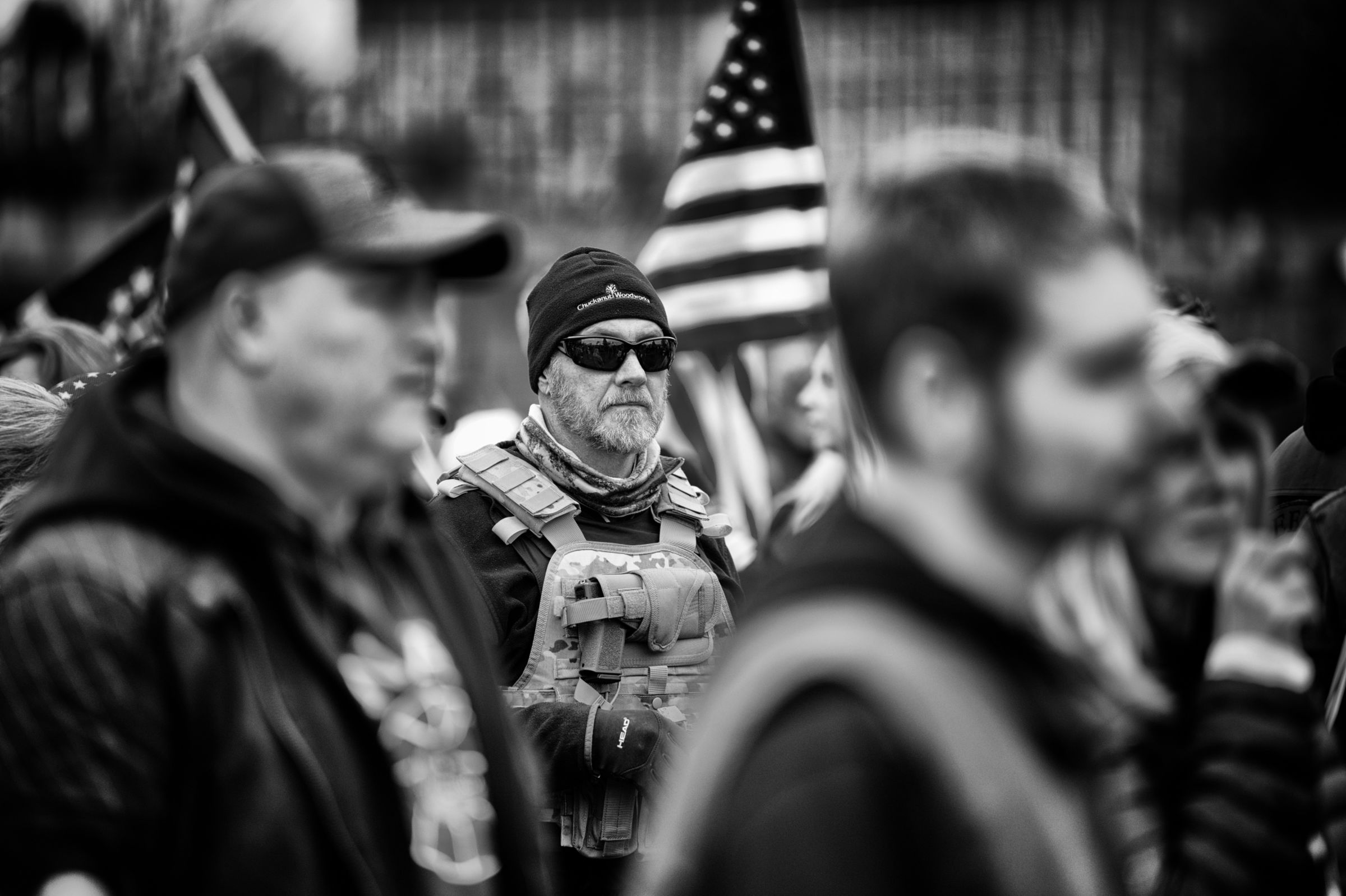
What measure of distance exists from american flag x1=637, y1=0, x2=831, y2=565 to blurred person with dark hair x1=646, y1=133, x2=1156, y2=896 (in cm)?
556

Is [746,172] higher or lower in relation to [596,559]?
higher

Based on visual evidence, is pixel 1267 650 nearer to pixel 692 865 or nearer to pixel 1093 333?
pixel 1093 333

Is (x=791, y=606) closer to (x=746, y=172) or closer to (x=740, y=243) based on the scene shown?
(x=740, y=243)

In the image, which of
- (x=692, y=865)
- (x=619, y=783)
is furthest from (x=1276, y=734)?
(x=619, y=783)

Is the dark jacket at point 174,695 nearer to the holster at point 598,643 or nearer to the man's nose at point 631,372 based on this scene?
the holster at point 598,643

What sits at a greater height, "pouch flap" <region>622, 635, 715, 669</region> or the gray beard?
the gray beard

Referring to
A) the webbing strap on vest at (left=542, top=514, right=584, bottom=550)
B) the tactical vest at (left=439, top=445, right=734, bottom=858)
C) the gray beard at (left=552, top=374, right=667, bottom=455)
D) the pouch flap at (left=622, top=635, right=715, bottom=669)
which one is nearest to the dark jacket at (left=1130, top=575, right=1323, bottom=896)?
the tactical vest at (left=439, top=445, right=734, bottom=858)

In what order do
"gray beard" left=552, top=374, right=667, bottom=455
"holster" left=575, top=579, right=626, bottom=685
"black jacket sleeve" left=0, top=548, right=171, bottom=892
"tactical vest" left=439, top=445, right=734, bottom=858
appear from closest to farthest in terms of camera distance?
"black jacket sleeve" left=0, top=548, right=171, bottom=892 → "tactical vest" left=439, top=445, right=734, bottom=858 → "holster" left=575, top=579, right=626, bottom=685 → "gray beard" left=552, top=374, right=667, bottom=455

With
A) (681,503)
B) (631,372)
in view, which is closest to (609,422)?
(631,372)

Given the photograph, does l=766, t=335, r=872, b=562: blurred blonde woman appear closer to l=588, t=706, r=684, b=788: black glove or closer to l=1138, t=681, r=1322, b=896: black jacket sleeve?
l=588, t=706, r=684, b=788: black glove

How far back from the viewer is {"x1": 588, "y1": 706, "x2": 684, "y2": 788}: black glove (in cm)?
406

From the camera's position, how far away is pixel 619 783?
4.12 m

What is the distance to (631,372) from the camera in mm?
4621

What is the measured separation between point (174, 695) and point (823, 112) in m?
21.6
